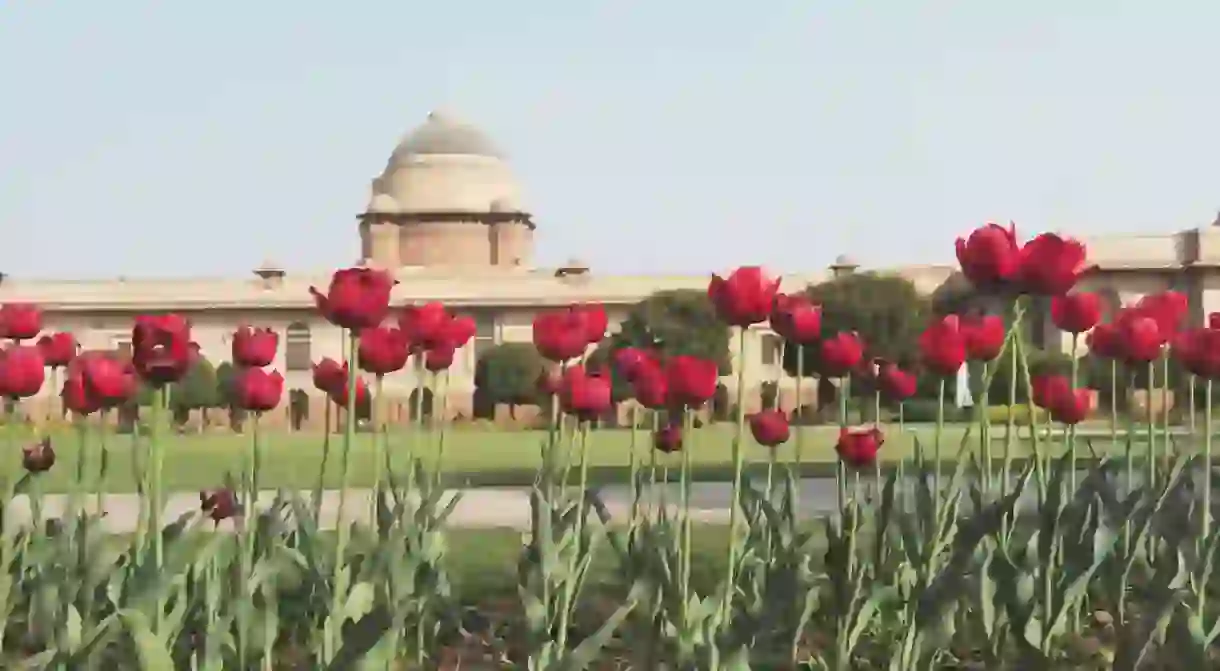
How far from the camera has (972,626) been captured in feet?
15.2

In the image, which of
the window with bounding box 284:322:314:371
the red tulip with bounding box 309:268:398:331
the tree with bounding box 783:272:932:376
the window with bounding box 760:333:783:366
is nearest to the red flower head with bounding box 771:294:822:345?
the red tulip with bounding box 309:268:398:331

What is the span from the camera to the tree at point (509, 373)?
4419cm

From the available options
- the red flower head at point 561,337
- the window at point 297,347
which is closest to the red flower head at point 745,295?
the red flower head at point 561,337

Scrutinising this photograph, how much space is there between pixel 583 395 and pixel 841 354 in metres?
0.83

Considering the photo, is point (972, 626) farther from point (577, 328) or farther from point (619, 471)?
point (619, 471)

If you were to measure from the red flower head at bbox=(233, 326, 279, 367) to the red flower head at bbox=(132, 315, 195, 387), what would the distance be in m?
0.92

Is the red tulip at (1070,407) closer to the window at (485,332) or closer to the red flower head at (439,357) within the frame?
the red flower head at (439,357)

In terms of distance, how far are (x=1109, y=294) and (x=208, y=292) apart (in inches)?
1050

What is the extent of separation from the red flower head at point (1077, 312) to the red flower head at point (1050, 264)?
1412 millimetres

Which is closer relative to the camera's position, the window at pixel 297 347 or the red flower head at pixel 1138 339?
the red flower head at pixel 1138 339

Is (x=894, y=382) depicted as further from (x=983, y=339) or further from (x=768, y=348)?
(x=768, y=348)

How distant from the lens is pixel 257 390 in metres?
4.22

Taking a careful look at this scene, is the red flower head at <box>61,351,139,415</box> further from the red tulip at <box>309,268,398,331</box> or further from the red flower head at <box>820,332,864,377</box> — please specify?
the red flower head at <box>820,332,864,377</box>

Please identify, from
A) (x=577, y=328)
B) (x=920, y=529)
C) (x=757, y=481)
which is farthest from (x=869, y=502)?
(x=757, y=481)
